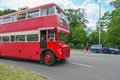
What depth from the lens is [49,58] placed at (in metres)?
14.9

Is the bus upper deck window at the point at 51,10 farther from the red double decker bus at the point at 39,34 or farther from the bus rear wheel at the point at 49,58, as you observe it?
the bus rear wheel at the point at 49,58

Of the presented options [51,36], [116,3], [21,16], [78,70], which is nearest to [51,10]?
[51,36]

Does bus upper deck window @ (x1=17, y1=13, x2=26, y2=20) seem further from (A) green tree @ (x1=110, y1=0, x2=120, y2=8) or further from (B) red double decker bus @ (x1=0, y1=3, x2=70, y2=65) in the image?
(A) green tree @ (x1=110, y1=0, x2=120, y2=8)

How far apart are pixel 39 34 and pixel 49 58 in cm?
204

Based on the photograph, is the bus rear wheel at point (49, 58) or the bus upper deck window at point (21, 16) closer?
the bus rear wheel at point (49, 58)

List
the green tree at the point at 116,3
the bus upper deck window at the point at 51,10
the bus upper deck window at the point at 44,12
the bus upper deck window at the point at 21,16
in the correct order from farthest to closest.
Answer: the green tree at the point at 116,3, the bus upper deck window at the point at 21,16, the bus upper deck window at the point at 44,12, the bus upper deck window at the point at 51,10

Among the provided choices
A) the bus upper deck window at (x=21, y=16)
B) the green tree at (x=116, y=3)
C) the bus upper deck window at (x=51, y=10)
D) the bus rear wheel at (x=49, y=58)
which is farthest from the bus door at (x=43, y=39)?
the green tree at (x=116, y=3)

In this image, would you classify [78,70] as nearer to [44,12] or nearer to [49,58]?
[49,58]

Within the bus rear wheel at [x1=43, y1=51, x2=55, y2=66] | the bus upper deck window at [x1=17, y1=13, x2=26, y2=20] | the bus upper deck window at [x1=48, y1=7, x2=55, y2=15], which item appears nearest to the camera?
the bus rear wheel at [x1=43, y1=51, x2=55, y2=66]

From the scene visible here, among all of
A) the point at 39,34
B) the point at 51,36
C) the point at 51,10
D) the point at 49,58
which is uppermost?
the point at 51,10

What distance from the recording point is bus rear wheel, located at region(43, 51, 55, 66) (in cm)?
1475

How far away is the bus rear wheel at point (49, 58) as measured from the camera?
581 inches

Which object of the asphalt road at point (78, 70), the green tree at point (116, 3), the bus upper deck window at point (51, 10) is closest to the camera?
the asphalt road at point (78, 70)

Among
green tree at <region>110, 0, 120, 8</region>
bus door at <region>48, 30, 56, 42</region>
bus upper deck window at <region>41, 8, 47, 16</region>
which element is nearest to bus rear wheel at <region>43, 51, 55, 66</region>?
bus door at <region>48, 30, 56, 42</region>
